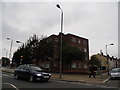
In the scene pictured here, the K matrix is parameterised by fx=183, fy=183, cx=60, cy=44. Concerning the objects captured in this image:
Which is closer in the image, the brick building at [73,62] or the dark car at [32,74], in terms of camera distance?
the dark car at [32,74]

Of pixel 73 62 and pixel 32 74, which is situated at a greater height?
pixel 73 62

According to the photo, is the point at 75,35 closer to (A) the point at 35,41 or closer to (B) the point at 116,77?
(A) the point at 35,41

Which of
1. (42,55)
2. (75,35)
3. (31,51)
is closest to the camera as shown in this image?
(42,55)

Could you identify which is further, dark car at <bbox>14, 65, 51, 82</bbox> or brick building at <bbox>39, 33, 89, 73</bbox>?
brick building at <bbox>39, 33, 89, 73</bbox>

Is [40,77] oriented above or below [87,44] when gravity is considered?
below

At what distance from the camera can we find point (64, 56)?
42906 mm

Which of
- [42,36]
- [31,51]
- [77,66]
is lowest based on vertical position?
[77,66]

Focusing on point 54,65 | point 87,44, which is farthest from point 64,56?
point 87,44

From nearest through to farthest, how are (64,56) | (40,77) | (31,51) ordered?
→ (40,77) < (31,51) < (64,56)

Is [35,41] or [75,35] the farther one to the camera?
[75,35]

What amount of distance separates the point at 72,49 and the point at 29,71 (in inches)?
1072

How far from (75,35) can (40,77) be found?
147 ft

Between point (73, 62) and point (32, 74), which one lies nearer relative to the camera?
point (32, 74)

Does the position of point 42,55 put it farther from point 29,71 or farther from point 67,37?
point 67,37
